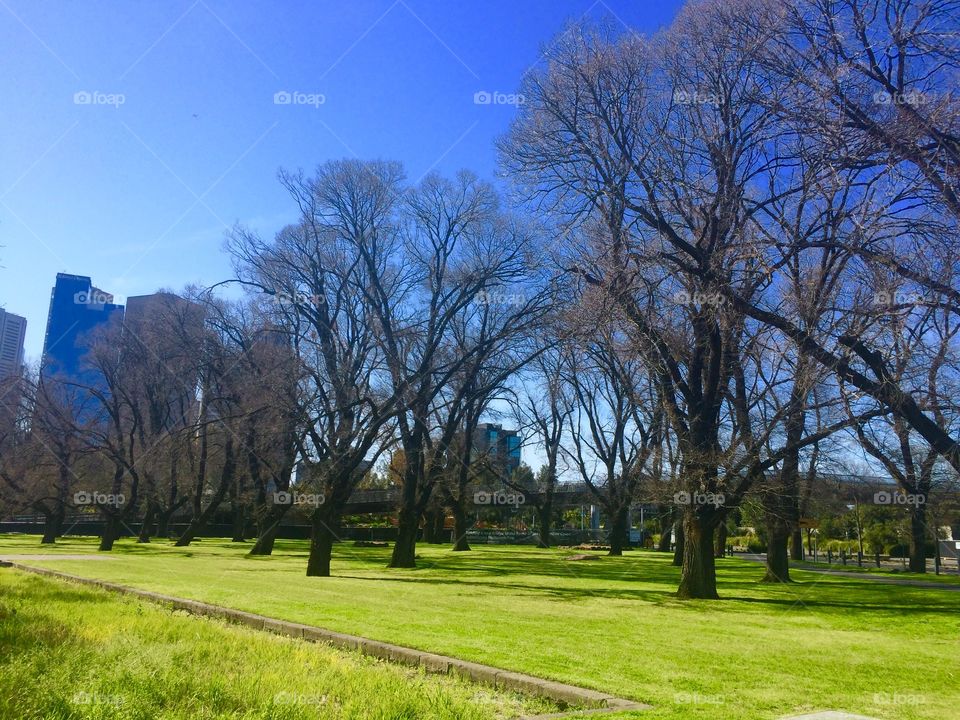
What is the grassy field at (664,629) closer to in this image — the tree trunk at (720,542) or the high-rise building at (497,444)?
the tree trunk at (720,542)

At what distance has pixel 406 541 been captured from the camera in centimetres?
3216

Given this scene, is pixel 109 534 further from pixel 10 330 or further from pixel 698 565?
pixel 698 565

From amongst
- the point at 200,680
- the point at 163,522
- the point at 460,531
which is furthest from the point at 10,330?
the point at 163,522

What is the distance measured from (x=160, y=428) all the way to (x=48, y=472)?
22.0 ft

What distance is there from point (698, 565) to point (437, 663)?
12.3m

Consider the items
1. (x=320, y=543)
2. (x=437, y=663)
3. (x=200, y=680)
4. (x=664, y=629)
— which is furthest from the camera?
(x=320, y=543)

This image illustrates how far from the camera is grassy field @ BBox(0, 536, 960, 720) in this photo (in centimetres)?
780

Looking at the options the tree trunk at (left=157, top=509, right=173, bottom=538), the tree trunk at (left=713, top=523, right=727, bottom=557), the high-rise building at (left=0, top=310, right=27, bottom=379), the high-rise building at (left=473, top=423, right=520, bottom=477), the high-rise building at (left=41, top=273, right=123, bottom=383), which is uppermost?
the high-rise building at (left=41, top=273, right=123, bottom=383)

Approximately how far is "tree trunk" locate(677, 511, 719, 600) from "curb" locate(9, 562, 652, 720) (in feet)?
36.3

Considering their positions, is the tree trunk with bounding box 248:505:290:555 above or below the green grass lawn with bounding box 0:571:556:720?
below

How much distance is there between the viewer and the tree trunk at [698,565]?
1927 centimetres

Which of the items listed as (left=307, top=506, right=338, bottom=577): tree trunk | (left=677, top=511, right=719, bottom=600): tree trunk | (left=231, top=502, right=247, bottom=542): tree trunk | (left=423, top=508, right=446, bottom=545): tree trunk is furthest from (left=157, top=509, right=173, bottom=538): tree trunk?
(left=677, top=511, right=719, bottom=600): tree trunk

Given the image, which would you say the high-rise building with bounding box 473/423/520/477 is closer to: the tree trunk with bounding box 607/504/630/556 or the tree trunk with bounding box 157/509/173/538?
the tree trunk with bounding box 607/504/630/556

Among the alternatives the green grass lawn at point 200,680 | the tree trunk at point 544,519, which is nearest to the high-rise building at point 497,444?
the tree trunk at point 544,519
